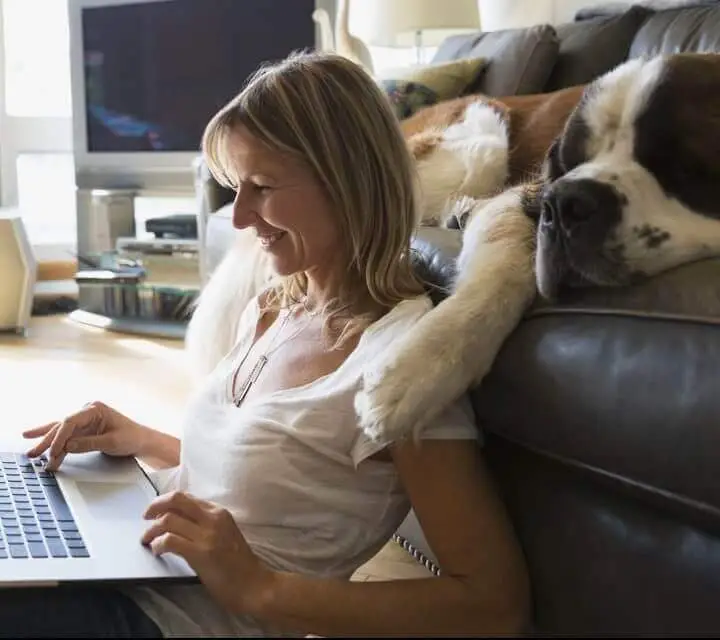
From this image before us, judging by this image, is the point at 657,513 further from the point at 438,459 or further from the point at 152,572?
the point at 152,572

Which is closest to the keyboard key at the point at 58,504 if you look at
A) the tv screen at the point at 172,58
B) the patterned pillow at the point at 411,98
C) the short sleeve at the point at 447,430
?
the short sleeve at the point at 447,430

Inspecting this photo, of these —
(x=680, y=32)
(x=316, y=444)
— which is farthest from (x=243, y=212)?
(x=680, y=32)

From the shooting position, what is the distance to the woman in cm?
89

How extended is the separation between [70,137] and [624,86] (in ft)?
13.8

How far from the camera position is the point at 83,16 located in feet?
13.2

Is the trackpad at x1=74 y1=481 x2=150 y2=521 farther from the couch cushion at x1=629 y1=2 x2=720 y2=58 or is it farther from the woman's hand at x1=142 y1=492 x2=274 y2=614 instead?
the couch cushion at x1=629 y1=2 x2=720 y2=58

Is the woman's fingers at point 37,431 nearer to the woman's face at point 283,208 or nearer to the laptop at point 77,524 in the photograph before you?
the laptop at point 77,524

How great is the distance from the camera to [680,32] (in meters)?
2.15

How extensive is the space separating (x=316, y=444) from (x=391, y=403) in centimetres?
12

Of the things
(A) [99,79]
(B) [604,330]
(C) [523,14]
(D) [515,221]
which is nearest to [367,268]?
(D) [515,221]

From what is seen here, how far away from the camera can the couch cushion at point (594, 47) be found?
7.82ft

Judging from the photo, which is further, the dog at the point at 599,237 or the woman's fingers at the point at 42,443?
the woman's fingers at the point at 42,443

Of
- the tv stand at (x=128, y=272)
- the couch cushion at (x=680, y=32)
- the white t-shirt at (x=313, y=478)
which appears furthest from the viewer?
the tv stand at (x=128, y=272)

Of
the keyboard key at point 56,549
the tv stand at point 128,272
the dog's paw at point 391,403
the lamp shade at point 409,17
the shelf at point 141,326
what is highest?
the lamp shade at point 409,17
